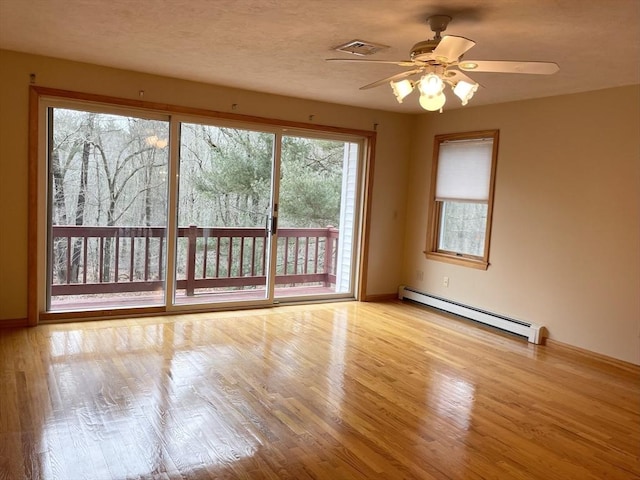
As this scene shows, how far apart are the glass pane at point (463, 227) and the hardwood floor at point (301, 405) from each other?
1.19 meters

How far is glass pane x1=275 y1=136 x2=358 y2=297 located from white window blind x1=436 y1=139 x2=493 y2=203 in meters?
1.04

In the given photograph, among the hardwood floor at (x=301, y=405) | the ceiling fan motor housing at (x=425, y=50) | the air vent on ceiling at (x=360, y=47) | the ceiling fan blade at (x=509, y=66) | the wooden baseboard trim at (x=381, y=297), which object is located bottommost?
the hardwood floor at (x=301, y=405)

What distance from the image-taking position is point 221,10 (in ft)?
9.57

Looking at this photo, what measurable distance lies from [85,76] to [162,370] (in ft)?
8.89

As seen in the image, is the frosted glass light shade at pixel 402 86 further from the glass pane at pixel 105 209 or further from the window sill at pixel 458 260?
the window sill at pixel 458 260

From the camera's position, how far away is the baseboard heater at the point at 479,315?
486 centimetres

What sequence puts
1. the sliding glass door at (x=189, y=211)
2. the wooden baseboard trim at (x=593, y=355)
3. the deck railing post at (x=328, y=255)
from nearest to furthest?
the wooden baseboard trim at (x=593, y=355) → the sliding glass door at (x=189, y=211) → the deck railing post at (x=328, y=255)

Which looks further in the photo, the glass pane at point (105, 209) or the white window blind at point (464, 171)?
the white window blind at point (464, 171)

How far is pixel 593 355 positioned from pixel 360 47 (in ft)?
10.9

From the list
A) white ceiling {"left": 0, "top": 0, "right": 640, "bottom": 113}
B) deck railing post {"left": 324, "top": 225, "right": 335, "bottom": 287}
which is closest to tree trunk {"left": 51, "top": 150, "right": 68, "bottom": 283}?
white ceiling {"left": 0, "top": 0, "right": 640, "bottom": 113}

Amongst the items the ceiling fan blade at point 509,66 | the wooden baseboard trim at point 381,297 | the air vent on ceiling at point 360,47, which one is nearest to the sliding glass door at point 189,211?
the wooden baseboard trim at point 381,297

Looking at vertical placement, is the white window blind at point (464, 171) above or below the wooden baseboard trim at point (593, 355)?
above

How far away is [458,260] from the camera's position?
573 cm

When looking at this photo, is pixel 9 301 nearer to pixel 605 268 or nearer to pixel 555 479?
pixel 555 479
